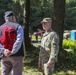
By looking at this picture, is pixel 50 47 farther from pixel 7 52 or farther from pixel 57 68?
pixel 57 68

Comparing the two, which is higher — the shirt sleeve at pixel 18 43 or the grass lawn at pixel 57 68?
the shirt sleeve at pixel 18 43

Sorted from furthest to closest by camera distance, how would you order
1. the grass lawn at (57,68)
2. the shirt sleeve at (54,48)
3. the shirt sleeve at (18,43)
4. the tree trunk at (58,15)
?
the tree trunk at (58,15)
the grass lawn at (57,68)
the shirt sleeve at (54,48)
the shirt sleeve at (18,43)

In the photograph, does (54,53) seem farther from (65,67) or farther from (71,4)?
(71,4)

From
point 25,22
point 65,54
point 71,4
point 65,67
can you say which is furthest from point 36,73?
point 71,4

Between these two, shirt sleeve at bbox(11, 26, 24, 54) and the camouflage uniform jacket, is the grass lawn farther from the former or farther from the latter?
shirt sleeve at bbox(11, 26, 24, 54)

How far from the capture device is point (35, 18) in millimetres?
38688

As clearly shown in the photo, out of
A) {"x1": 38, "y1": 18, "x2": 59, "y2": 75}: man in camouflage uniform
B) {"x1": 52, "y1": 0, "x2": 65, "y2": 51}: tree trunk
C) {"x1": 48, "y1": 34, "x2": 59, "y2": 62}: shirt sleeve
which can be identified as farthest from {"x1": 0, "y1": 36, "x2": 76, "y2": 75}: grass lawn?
{"x1": 48, "y1": 34, "x2": 59, "y2": 62}: shirt sleeve

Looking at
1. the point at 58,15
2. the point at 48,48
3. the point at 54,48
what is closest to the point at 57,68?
the point at 58,15

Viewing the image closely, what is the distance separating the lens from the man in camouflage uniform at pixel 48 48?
6.38 meters

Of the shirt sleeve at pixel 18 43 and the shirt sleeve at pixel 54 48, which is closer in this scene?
the shirt sleeve at pixel 18 43

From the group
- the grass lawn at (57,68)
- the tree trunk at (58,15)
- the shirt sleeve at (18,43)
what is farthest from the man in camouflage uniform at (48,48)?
the tree trunk at (58,15)

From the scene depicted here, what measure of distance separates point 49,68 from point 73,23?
35317mm

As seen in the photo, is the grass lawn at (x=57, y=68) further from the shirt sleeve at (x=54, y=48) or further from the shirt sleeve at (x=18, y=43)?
the shirt sleeve at (x=18, y=43)

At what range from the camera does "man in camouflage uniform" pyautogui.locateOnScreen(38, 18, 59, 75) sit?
20.9ft
